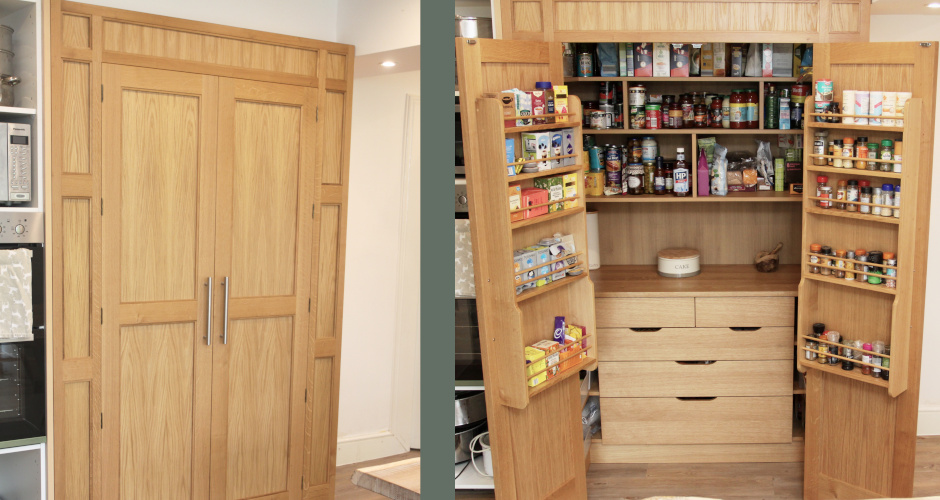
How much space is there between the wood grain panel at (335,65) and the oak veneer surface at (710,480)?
65.9 inches

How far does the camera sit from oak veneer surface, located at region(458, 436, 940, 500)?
8.48 ft

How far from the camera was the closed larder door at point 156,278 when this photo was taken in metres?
2.58

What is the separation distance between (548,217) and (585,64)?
1.00 m

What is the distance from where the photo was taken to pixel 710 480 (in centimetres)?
269

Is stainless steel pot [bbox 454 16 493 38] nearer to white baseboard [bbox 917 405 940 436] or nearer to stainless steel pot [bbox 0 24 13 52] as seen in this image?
stainless steel pot [bbox 0 24 13 52]

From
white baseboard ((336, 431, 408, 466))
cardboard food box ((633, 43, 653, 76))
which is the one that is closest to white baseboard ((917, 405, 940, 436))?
cardboard food box ((633, 43, 653, 76))

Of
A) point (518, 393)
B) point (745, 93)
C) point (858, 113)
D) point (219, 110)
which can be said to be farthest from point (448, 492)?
point (745, 93)

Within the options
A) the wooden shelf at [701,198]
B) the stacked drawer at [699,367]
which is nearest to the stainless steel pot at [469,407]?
the stacked drawer at [699,367]

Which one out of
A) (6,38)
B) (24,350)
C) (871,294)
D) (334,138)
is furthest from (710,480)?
(6,38)

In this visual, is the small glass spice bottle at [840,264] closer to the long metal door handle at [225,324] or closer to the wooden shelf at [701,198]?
the wooden shelf at [701,198]

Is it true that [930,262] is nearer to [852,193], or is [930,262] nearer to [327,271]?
[852,193]

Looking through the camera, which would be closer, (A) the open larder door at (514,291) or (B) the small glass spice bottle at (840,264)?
(A) the open larder door at (514,291)

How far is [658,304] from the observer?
2705 millimetres

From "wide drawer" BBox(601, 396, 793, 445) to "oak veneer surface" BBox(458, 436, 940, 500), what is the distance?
0.33 ft
